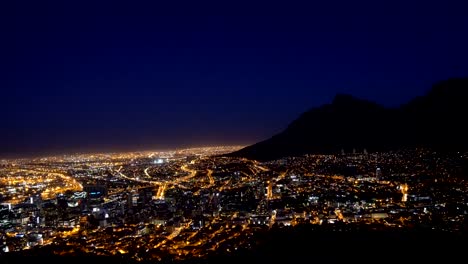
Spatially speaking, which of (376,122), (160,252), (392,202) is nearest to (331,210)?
(392,202)

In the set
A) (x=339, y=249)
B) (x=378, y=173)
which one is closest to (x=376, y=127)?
(x=378, y=173)

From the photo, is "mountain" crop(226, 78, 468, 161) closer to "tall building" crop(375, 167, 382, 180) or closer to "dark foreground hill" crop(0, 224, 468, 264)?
"tall building" crop(375, 167, 382, 180)

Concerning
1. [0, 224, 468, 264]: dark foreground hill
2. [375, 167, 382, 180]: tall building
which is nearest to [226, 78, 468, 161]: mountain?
[375, 167, 382, 180]: tall building

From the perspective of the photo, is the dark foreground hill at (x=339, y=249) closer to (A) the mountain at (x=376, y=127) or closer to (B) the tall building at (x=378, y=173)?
(B) the tall building at (x=378, y=173)

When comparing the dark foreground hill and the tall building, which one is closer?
the dark foreground hill

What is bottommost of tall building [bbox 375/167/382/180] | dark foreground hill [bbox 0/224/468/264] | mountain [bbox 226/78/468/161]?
dark foreground hill [bbox 0/224/468/264]

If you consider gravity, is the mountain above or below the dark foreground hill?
above

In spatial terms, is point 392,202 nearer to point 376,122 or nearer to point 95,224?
point 95,224

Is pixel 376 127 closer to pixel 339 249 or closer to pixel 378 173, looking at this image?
pixel 378 173
